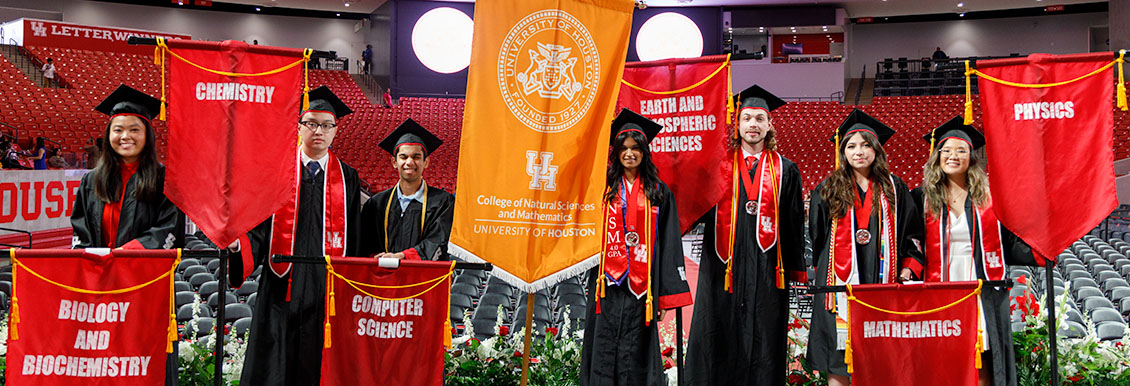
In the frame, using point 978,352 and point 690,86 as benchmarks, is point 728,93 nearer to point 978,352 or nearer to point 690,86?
point 690,86

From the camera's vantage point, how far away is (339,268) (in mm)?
3400

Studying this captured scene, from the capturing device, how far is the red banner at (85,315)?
3.07 meters

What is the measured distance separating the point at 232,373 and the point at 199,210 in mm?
1319

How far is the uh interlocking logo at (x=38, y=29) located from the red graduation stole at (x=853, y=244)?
22.5m

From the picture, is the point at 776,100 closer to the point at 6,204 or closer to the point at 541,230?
the point at 541,230

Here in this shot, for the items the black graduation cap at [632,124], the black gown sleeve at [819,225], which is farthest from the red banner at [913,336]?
the black graduation cap at [632,124]

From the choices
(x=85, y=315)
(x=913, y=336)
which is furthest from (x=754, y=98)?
(x=85, y=315)

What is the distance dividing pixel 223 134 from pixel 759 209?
8.04ft

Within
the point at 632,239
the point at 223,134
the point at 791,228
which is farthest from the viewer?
the point at 791,228

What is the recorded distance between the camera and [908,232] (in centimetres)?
371

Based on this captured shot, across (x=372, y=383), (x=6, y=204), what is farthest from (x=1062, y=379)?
(x=6, y=204)

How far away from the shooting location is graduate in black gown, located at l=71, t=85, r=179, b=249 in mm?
3367

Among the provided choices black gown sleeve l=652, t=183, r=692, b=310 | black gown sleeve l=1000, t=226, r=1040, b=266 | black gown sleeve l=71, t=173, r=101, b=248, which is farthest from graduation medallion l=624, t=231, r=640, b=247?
black gown sleeve l=71, t=173, r=101, b=248

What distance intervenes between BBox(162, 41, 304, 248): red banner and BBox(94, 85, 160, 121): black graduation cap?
0.30 metres
